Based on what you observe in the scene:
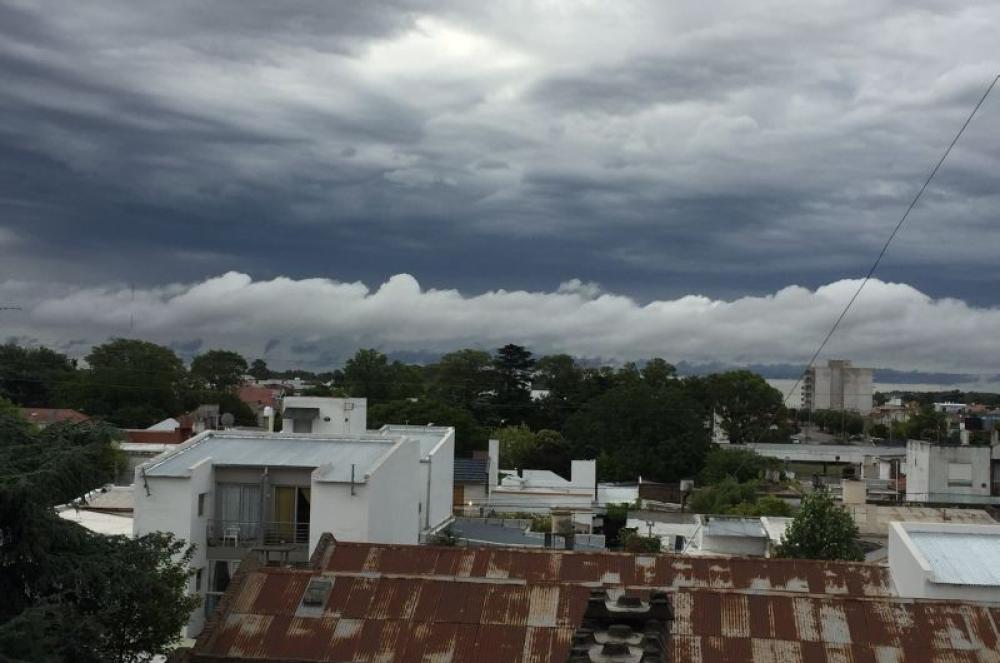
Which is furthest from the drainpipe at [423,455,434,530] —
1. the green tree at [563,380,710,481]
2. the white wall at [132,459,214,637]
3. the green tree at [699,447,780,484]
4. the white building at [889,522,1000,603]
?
the green tree at [563,380,710,481]

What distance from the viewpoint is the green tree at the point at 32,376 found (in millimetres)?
123250

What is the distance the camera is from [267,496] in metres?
36.9

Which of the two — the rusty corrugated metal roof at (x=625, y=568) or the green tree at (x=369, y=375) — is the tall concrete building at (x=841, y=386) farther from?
the rusty corrugated metal roof at (x=625, y=568)

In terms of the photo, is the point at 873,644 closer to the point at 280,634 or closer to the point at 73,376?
the point at 280,634

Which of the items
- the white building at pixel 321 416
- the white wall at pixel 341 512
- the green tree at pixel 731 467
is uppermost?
the white building at pixel 321 416

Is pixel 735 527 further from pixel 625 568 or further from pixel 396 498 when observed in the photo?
pixel 625 568

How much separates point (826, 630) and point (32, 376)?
119 m

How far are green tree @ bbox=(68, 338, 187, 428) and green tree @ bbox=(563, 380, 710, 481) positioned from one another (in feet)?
152

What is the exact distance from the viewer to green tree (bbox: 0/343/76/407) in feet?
404

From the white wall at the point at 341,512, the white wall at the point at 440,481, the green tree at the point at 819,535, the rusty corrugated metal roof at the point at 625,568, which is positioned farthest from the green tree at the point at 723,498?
the rusty corrugated metal roof at the point at 625,568

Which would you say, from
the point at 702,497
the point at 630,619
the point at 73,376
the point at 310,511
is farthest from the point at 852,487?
the point at 73,376

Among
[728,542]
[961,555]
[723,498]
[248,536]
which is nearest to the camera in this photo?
A: [961,555]

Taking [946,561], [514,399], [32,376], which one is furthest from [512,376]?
[946,561]

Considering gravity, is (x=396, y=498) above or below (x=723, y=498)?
above
